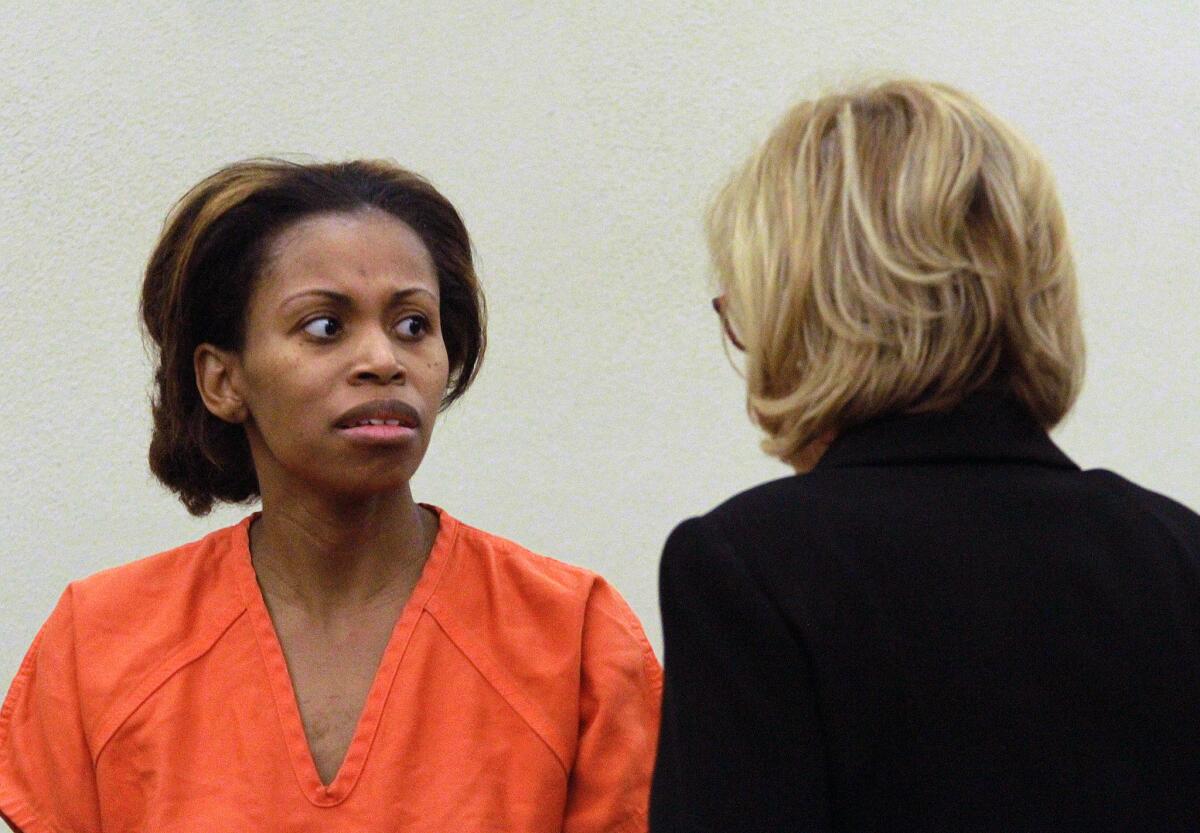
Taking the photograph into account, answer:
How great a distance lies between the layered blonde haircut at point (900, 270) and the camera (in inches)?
51.9

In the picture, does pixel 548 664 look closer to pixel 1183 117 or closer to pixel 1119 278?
pixel 1119 278

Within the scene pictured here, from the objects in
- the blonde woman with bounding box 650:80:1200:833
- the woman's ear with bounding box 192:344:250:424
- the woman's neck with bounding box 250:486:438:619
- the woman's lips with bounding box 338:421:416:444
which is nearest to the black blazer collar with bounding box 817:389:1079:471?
the blonde woman with bounding box 650:80:1200:833

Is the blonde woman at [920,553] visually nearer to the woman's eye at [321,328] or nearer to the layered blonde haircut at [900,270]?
the layered blonde haircut at [900,270]

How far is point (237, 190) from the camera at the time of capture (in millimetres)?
2145

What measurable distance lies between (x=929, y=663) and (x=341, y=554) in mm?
1104

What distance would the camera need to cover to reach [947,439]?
4.40ft

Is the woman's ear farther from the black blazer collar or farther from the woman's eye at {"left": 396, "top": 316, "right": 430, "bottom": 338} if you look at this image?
the black blazer collar

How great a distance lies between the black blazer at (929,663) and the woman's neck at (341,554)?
3.02 ft

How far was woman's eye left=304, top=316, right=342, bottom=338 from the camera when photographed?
206 cm

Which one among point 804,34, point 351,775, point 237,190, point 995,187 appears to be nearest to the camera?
point 995,187

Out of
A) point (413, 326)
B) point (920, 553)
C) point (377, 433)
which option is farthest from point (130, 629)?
point (920, 553)

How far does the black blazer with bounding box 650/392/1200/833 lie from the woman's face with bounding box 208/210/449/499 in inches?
31.3

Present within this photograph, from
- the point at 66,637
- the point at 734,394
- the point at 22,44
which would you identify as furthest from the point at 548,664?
the point at 22,44

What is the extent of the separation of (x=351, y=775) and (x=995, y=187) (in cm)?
113
